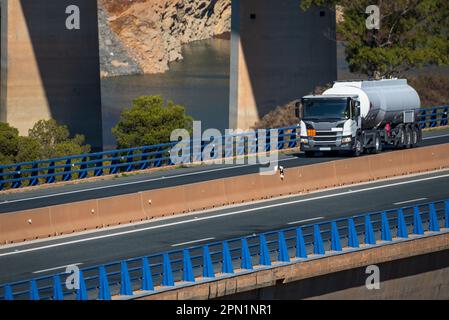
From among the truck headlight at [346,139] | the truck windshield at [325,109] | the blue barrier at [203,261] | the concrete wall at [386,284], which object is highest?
the truck windshield at [325,109]

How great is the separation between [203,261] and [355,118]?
22.8 metres

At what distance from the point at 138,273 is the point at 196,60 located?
119 meters

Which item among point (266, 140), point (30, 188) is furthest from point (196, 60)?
point (30, 188)

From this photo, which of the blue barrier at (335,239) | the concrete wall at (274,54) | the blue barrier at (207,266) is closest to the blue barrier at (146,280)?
the blue barrier at (207,266)

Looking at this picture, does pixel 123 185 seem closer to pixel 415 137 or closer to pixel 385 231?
pixel 415 137

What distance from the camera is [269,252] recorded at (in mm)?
31828

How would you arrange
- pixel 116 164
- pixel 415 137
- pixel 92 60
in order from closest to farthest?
pixel 116 164
pixel 415 137
pixel 92 60

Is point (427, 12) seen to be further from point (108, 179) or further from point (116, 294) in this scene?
point (116, 294)

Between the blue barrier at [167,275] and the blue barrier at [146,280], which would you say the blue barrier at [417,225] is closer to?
the blue barrier at [167,275]

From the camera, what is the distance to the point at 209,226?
3900cm

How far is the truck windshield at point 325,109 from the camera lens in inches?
2004

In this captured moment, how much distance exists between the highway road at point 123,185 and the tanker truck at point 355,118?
1.16m

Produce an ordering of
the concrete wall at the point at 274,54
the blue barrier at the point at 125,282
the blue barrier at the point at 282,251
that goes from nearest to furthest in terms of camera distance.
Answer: the blue barrier at the point at 125,282
the blue barrier at the point at 282,251
the concrete wall at the point at 274,54

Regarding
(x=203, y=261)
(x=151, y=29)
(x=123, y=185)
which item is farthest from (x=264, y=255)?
(x=151, y=29)
